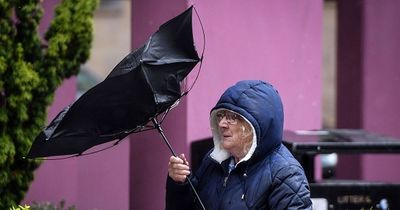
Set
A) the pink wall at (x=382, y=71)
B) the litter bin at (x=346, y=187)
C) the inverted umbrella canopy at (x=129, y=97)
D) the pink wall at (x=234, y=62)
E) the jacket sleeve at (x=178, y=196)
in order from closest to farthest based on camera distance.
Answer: the inverted umbrella canopy at (x=129, y=97) → the jacket sleeve at (x=178, y=196) → the litter bin at (x=346, y=187) → the pink wall at (x=234, y=62) → the pink wall at (x=382, y=71)

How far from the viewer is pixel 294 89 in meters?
6.40

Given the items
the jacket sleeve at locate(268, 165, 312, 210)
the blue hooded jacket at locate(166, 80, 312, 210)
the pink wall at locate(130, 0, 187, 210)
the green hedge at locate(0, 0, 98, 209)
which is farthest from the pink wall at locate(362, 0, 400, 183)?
the jacket sleeve at locate(268, 165, 312, 210)

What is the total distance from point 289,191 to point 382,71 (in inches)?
178

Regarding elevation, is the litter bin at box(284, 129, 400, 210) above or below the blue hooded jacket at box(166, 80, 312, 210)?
below

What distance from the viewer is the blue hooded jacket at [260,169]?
12.3ft

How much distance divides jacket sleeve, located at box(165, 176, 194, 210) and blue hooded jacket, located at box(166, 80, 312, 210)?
0.11 m

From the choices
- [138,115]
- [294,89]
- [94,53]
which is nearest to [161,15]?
[294,89]

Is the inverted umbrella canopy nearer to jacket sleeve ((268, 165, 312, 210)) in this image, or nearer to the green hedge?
jacket sleeve ((268, 165, 312, 210))

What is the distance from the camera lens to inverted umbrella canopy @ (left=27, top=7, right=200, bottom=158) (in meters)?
3.89

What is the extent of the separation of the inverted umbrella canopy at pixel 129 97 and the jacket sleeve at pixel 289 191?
644mm

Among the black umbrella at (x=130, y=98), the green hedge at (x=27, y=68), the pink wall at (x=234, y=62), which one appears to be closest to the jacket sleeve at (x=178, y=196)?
the black umbrella at (x=130, y=98)

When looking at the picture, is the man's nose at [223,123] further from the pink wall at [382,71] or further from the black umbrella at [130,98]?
the pink wall at [382,71]

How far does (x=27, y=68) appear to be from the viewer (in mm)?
5348

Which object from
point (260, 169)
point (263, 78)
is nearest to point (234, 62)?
point (263, 78)
